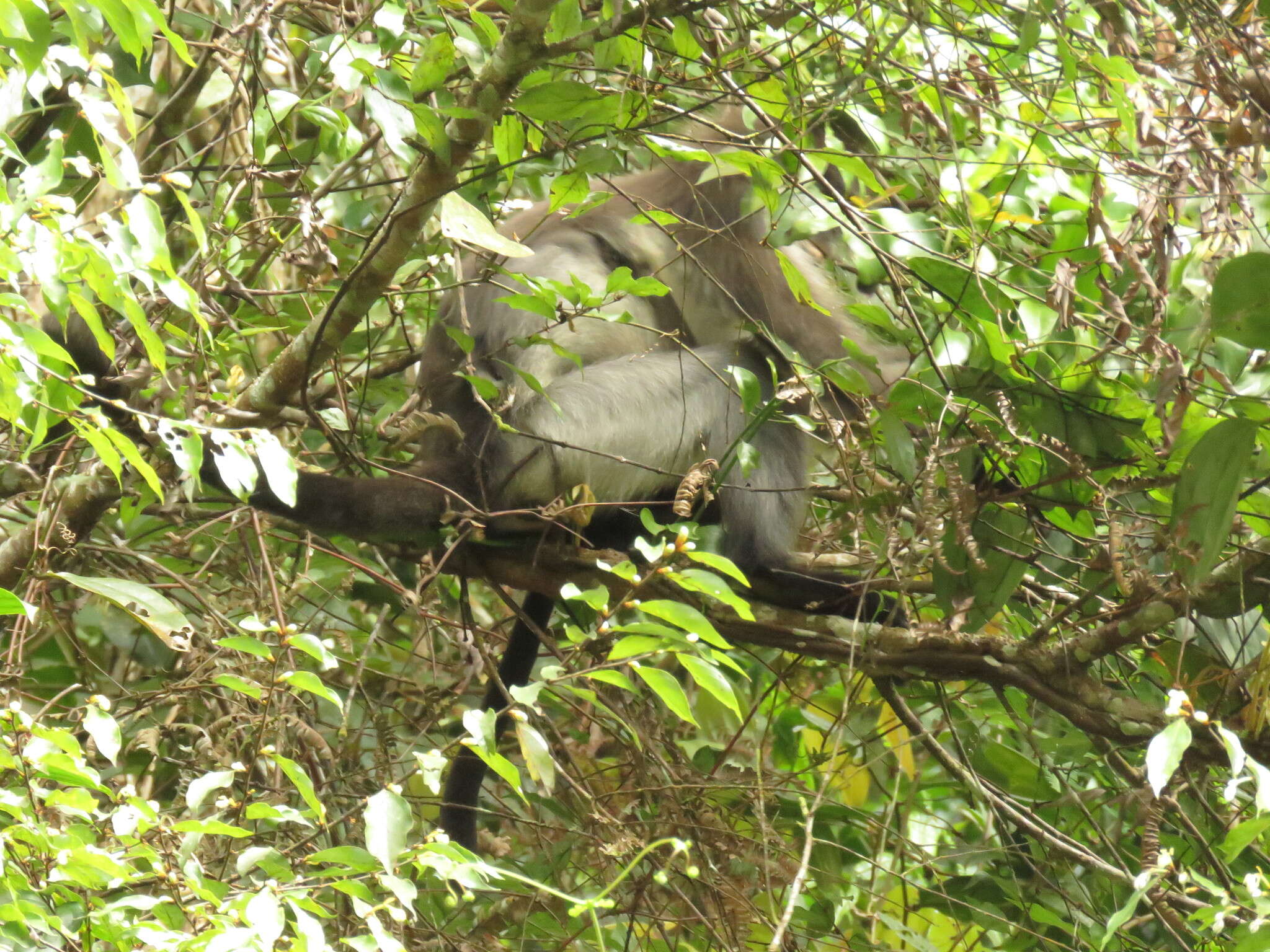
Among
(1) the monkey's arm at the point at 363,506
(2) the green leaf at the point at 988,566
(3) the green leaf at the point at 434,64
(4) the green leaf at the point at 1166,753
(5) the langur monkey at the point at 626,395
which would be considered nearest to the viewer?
(4) the green leaf at the point at 1166,753

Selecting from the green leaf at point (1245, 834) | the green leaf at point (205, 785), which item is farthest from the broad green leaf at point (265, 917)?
the green leaf at point (1245, 834)

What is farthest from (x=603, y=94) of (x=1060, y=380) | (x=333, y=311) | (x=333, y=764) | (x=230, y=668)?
(x=333, y=764)

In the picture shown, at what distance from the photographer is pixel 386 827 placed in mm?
1597

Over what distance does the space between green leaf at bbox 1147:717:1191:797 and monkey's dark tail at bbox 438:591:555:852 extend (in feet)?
5.02

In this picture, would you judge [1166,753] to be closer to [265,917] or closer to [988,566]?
[988,566]

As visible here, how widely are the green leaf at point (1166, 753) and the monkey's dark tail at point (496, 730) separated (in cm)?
153

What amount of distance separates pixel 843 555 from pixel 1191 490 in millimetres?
1317

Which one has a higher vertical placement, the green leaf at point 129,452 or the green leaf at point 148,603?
the green leaf at point 129,452

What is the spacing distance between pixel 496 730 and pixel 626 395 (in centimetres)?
116

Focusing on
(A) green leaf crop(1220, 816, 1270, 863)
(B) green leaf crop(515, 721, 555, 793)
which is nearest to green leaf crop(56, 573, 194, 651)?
(B) green leaf crop(515, 721, 555, 793)

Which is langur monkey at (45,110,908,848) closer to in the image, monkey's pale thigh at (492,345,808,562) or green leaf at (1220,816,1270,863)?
monkey's pale thigh at (492,345,808,562)

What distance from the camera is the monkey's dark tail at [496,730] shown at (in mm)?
3055

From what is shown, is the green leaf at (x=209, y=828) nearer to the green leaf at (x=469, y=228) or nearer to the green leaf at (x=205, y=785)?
the green leaf at (x=205, y=785)

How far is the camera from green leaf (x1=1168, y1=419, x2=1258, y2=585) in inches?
74.9
